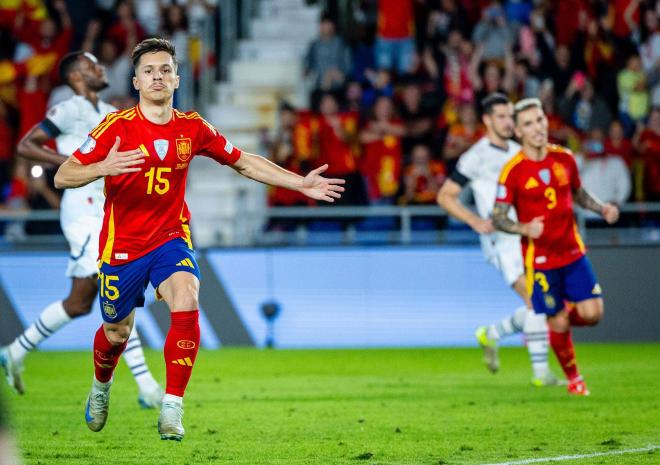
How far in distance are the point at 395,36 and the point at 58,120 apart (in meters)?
9.36

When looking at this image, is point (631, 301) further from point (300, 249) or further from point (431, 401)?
point (431, 401)

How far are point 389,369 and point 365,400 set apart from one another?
3.06 metres

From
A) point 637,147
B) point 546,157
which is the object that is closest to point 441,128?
point 637,147

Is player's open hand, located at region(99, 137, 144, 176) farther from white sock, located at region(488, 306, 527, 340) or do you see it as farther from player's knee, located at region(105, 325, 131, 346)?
white sock, located at region(488, 306, 527, 340)

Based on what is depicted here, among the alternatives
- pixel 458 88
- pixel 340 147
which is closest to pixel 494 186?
pixel 340 147

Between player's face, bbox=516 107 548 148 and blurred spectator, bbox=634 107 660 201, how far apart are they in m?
6.58

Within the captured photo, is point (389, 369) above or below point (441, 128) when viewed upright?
below

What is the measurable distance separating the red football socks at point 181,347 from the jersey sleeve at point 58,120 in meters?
3.57

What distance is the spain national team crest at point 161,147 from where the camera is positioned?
24.7 feet

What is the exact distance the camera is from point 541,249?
1052cm

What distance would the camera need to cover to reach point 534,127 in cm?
1056

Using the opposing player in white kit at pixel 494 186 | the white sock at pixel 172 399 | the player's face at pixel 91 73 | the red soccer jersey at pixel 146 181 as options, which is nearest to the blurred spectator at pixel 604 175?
the opposing player in white kit at pixel 494 186

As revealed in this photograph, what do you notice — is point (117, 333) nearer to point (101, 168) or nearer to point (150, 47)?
point (101, 168)

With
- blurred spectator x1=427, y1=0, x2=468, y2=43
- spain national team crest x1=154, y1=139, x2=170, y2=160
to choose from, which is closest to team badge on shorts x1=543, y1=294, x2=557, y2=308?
spain national team crest x1=154, y1=139, x2=170, y2=160
